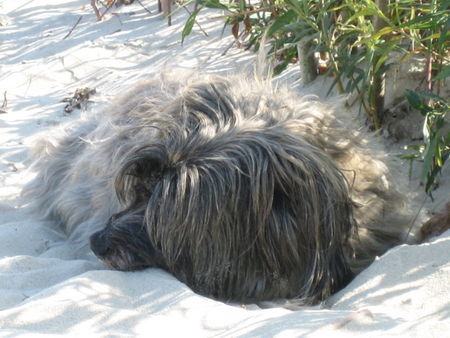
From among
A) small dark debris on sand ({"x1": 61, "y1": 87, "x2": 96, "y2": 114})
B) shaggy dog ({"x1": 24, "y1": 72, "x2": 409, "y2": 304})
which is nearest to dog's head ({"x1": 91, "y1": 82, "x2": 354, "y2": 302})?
shaggy dog ({"x1": 24, "y1": 72, "x2": 409, "y2": 304})

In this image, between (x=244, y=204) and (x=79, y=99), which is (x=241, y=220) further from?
(x=79, y=99)

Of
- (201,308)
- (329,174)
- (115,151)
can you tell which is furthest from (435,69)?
(201,308)

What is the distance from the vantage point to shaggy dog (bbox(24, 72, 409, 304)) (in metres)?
3.18

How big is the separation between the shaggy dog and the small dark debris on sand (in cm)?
265

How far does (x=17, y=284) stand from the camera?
10.5 feet

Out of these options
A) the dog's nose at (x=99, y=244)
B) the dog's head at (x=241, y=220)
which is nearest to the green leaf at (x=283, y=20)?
the dog's head at (x=241, y=220)

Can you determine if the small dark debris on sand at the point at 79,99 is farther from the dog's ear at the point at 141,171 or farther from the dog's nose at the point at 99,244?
the dog's nose at the point at 99,244

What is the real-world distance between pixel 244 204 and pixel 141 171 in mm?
431

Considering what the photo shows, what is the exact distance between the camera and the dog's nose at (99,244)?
10.6 ft

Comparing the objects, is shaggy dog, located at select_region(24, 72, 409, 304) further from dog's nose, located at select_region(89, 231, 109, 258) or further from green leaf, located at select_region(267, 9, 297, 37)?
green leaf, located at select_region(267, 9, 297, 37)

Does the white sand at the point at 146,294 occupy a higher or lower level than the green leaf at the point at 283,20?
lower

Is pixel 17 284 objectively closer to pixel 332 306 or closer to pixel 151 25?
pixel 332 306

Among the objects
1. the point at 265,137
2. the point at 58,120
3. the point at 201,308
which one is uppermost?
the point at 265,137

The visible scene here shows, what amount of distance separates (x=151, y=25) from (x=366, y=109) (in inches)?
141
